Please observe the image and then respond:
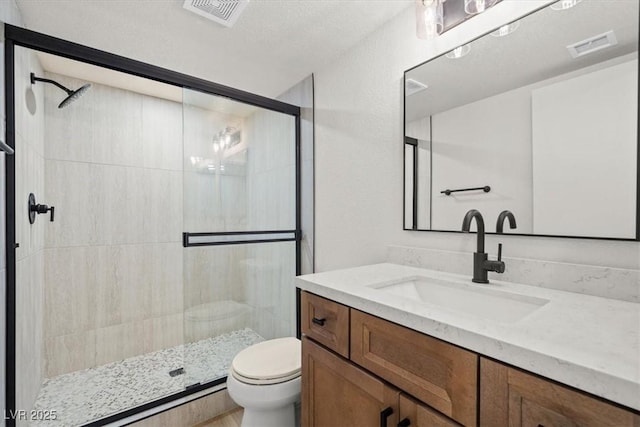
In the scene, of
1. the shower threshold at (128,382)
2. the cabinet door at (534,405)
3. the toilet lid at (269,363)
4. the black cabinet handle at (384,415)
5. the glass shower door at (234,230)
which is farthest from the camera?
the glass shower door at (234,230)

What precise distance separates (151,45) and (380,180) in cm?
159

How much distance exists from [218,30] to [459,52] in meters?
1.27

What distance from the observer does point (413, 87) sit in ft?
4.85

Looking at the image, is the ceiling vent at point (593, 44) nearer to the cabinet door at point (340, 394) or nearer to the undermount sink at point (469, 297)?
the undermount sink at point (469, 297)

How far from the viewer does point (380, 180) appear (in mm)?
1648

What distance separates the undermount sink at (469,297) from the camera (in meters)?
0.94

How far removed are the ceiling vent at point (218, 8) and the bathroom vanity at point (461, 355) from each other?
4.46ft

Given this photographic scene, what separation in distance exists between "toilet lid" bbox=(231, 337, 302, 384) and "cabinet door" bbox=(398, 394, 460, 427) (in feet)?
2.52

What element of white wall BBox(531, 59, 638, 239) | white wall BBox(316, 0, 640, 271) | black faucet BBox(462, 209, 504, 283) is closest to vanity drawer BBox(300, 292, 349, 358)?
black faucet BBox(462, 209, 504, 283)

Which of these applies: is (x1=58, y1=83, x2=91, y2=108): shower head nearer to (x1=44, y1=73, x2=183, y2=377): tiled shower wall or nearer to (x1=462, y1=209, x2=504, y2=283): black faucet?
(x1=44, y1=73, x2=183, y2=377): tiled shower wall

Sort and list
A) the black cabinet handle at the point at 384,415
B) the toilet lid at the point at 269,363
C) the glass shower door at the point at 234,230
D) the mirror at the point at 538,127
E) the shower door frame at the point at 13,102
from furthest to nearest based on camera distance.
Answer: the glass shower door at the point at 234,230
the toilet lid at the point at 269,363
the shower door frame at the point at 13,102
the mirror at the point at 538,127
the black cabinet handle at the point at 384,415

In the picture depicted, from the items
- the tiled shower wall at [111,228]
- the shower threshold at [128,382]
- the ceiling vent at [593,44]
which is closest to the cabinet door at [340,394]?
the shower threshold at [128,382]

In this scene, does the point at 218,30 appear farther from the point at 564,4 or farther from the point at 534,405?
the point at 534,405

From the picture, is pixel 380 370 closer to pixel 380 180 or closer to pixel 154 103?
pixel 380 180
